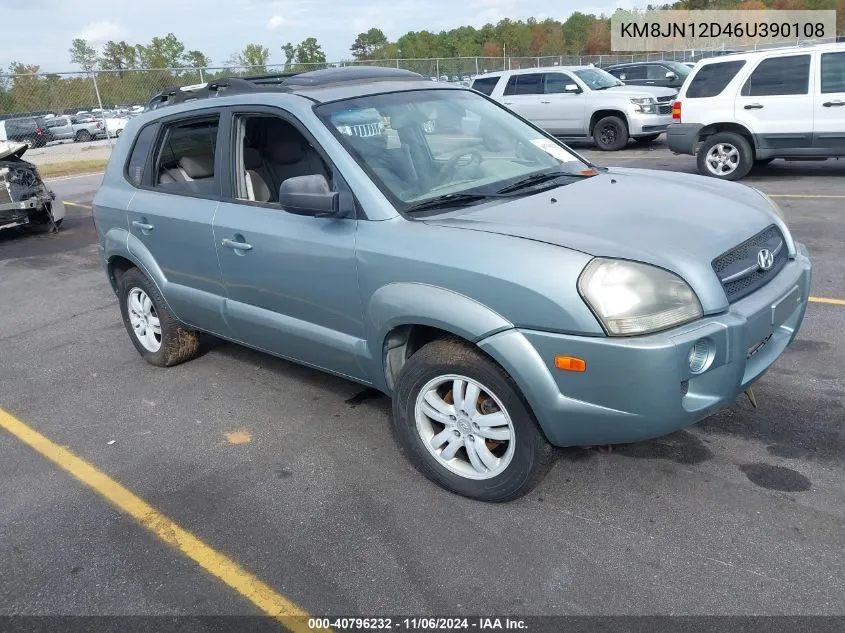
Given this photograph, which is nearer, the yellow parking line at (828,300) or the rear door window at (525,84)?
the yellow parking line at (828,300)

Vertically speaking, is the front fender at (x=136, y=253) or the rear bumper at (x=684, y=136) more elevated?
the front fender at (x=136, y=253)

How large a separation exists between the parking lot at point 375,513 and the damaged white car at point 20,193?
637 centimetres

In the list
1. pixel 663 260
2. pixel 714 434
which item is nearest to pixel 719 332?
pixel 663 260

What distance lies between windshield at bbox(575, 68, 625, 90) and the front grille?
13496 millimetres

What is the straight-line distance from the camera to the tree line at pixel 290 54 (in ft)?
76.3

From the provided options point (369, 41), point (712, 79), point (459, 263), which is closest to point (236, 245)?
point (459, 263)

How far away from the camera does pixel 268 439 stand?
417 centimetres

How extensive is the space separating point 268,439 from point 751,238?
2.64 meters

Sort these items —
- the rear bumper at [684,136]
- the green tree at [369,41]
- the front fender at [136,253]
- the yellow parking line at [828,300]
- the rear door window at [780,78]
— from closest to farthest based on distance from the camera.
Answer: the front fender at [136,253]
the yellow parking line at [828,300]
the rear door window at [780,78]
the rear bumper at [684,136]
the green tree at [369,41]

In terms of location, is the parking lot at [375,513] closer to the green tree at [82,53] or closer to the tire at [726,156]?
the tire at [726,156]

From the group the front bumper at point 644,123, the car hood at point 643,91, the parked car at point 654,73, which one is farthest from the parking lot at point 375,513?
the parked car at point 654,73

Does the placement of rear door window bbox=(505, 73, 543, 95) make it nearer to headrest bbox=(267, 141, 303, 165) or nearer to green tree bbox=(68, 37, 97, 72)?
headrest bbox=(267, 141, 303, 165)

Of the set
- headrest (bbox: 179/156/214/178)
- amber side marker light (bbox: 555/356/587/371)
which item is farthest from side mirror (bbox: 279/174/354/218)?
amber side marker light (bbox: 555/356/587/371)

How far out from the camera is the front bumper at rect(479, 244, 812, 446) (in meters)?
2.77
